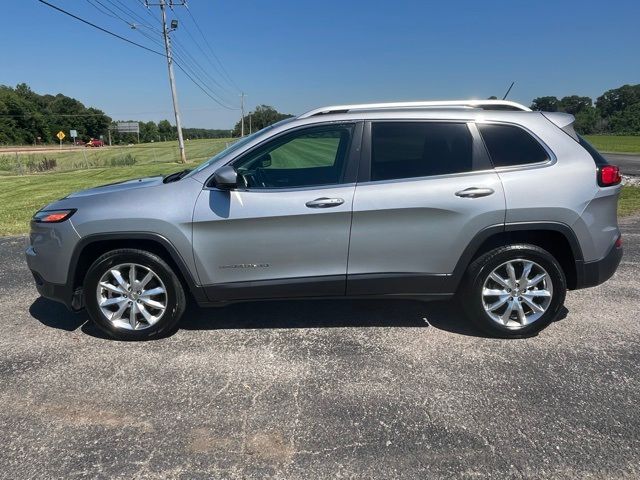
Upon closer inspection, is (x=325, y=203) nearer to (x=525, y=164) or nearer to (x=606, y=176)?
(x=525, y=164)

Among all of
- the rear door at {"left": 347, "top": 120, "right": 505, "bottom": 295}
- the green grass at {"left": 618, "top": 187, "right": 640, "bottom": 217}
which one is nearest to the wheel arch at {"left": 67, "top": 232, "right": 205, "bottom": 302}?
the rear door at {"left": 347, "top": 120, "right": 505, "bottom": 295}

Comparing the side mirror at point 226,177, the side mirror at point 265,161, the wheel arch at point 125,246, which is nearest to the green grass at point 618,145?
the side mirror at point 265,161

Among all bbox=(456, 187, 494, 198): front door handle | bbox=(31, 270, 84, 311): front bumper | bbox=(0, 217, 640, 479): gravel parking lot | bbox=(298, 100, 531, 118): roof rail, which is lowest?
bbox=(0, 217, 640, 479): gravel parking lot

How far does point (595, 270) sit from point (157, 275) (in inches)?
136

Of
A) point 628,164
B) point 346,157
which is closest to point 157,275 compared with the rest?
point 346,157

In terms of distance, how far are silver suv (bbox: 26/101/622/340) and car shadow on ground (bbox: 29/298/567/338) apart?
1.35 feet

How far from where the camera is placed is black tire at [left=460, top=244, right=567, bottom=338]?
3.59 metres

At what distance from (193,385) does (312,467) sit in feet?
3.75

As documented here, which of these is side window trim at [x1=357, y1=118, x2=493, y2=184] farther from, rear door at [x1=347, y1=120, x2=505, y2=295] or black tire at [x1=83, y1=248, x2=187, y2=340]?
black tire at [x1=83, y1=248, x2=187, y2=340]

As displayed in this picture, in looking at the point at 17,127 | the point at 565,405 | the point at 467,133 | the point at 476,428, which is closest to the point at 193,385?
the point at 476,428

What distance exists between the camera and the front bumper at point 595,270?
3617 millimetres

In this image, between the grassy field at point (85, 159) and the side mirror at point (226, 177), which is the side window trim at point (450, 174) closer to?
the side mirror at point (226, 177)

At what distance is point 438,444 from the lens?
252cm

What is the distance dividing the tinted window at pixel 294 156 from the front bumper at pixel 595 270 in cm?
203
